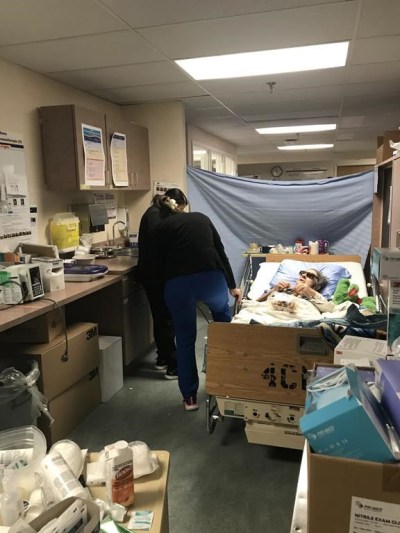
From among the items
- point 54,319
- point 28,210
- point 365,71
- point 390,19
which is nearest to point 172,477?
point 54,319

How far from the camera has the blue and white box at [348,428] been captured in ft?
2.58

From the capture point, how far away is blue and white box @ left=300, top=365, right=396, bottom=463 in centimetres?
79

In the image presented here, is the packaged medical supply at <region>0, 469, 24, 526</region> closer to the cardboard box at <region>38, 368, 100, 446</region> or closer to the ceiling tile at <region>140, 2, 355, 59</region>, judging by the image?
the cardboard box at <region>38, 368, 100, 446</region>

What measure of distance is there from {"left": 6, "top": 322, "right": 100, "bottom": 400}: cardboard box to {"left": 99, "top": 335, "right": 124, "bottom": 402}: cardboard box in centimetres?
11

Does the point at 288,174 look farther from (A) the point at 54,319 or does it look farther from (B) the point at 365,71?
(A) the point at 54,319

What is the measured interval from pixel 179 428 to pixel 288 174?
853cm

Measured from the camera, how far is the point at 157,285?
126 inches

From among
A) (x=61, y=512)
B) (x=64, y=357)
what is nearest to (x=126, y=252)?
(x=64, y=357)

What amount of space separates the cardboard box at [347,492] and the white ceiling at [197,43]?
1.95 metres

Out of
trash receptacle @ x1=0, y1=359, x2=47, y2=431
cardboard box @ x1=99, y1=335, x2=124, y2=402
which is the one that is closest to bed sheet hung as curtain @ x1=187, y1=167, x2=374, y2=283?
cardboard box @ x1=99, y1=335, x2=124, y2=402

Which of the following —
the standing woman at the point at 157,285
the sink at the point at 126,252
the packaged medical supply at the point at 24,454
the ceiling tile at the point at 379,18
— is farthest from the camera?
the sink at the point at 126,252

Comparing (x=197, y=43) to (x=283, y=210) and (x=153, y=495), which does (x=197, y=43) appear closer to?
(x=283, y=210)

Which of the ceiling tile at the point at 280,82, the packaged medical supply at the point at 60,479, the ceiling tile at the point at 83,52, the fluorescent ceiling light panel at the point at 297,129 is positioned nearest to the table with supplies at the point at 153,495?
the packaged medical supply at the point at 60,479

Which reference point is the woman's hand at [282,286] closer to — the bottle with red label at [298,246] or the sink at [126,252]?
the bottle with red label at [298,246]
